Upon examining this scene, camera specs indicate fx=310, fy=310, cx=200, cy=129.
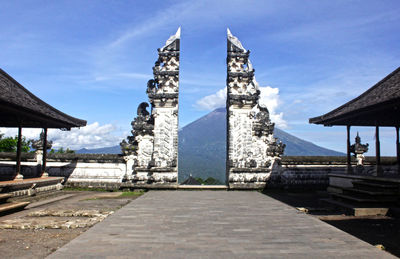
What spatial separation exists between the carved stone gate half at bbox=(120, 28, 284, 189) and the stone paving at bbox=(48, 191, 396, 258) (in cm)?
454

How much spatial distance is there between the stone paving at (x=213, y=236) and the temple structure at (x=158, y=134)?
177 inches

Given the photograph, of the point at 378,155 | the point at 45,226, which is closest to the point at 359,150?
the point at 378,155

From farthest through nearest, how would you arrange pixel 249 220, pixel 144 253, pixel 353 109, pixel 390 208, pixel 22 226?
pixel 353 109, pixel 390 208, pixel 249 220, pixel 22 226, pixel 144 253

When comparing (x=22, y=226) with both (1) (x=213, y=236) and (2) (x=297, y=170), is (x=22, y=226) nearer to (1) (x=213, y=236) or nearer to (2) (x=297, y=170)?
(1) (x=213, y=236)

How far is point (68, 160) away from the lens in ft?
46.3

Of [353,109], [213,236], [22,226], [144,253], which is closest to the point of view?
[144,253]

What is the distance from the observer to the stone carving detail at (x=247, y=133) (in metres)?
13.4

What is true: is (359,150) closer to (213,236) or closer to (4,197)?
(213,236)

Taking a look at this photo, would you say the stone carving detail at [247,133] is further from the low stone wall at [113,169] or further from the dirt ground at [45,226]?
the dirt ground at [45,226]

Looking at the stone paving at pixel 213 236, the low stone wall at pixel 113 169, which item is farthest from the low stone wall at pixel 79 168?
the stone paving at pixel 213 236

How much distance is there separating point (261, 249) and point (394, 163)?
39.4ft

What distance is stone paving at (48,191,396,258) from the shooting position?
15.9ft

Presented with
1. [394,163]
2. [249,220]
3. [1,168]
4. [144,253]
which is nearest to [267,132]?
[394,163]

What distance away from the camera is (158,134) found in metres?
13.6
